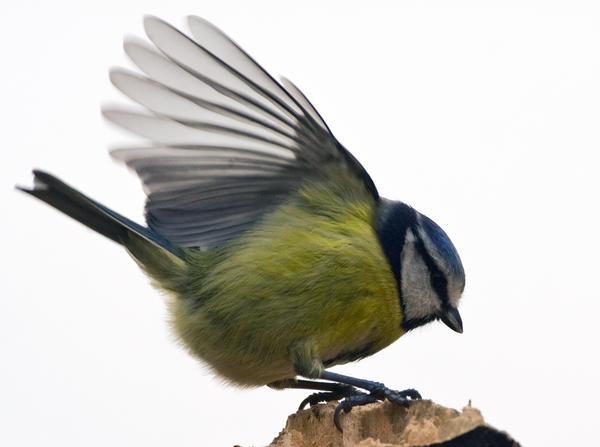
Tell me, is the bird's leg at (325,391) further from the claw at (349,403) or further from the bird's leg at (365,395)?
the claw at (349,403)

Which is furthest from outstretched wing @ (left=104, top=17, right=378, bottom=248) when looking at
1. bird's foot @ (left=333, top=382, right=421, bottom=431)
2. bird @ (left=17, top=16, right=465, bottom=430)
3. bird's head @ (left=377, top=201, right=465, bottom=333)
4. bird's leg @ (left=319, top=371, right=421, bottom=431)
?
bird's foot @ (left=333, top=382, right=421, bottom=431)

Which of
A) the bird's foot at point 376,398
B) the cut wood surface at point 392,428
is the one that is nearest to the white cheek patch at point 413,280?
the bird's foot at point 376,398

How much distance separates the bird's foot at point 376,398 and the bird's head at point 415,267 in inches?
16.8

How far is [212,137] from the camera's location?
9.75ft

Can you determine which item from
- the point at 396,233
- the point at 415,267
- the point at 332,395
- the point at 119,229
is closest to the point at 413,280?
the point at 415,267

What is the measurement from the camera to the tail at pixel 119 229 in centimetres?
306

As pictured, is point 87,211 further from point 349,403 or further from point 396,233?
point 349,403

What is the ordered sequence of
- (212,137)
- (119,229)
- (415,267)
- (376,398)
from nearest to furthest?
(376,398) → (212,137) → (415,267) → (119,229)

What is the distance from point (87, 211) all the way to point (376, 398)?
106 centimetres

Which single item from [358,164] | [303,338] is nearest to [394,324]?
[303,338]

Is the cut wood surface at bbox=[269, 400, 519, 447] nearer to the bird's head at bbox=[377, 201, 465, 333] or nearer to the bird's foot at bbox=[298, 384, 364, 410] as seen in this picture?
the bird's foot at bbox=[298, 384, 364, 410]

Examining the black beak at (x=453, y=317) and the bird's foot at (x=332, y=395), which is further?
the black beak at (x=453, y=317)

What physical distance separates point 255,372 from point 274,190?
1.77 feet

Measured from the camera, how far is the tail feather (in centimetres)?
305
